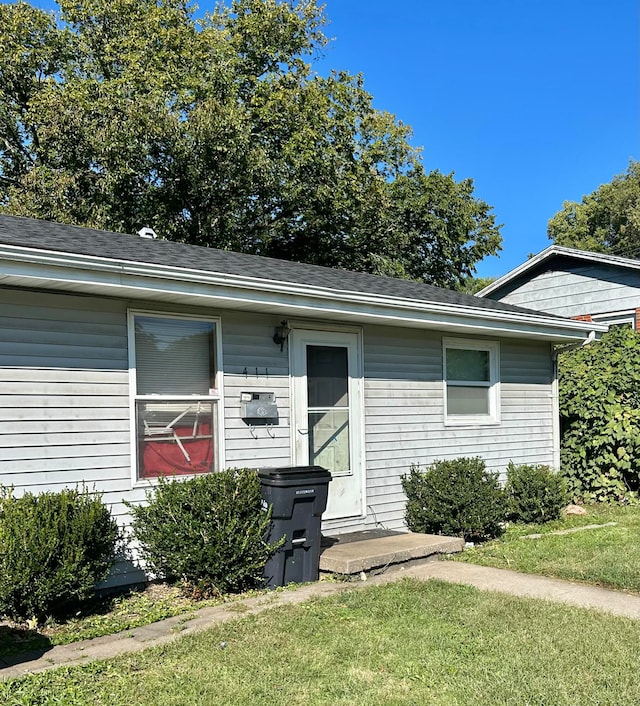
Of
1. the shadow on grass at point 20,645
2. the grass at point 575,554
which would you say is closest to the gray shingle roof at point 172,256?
the shadow on grass at point 20,645

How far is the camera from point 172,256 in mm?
6984

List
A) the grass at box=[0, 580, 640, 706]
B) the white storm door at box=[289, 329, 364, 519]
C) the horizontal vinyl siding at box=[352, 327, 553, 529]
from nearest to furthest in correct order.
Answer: the grass at box=[0, 580, 640, 706]
the white storm door at box=[289, 329, 364, 519]
the horizontal vinyl siding at box=[352, 327, 553, 529]

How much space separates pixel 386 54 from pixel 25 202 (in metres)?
11.3

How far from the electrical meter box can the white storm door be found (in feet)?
1.13

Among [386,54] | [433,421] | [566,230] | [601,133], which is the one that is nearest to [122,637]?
[433,421]

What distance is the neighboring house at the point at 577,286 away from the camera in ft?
48.5

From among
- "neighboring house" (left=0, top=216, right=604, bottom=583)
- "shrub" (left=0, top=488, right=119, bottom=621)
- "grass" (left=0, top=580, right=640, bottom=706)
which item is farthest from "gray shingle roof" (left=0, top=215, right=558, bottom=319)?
"grass" (left=0, top=580, right=640, bottom=706)

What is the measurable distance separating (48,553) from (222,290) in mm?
2612

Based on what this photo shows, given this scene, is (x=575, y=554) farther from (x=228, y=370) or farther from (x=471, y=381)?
(x=228, y=370)

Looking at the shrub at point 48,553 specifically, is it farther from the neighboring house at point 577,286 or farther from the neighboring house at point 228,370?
the neighboring house at point 577,286

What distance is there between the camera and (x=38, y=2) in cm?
2094

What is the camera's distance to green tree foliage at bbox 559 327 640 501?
10617 mm

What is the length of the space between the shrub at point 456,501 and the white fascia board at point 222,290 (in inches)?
69.6

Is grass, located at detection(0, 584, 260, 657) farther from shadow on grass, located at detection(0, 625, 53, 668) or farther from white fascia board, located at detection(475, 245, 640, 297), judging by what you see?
white fascia board, located at detection(475, 245, 640, 297)
